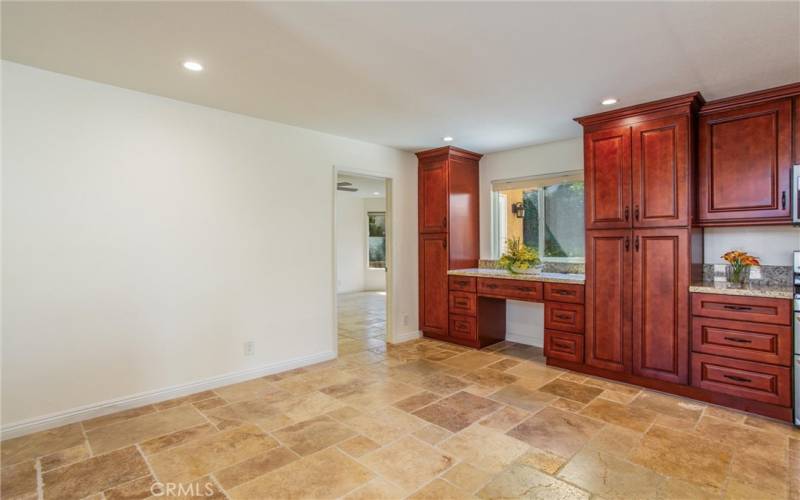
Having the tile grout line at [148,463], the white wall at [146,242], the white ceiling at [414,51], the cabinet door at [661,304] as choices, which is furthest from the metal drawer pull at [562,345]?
the tile grout line at [148,463]

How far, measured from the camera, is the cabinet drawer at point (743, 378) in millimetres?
2825

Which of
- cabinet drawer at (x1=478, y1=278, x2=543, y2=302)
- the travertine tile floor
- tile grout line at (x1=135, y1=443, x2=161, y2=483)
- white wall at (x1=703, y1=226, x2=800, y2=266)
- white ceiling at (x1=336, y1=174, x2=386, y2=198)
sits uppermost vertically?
white ceiling at (x1=336, y1=174, x2=386, y2=198)

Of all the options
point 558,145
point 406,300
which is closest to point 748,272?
point 558,145

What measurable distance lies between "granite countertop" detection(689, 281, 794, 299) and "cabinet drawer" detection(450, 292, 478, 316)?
2171mm

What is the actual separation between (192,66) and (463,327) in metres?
3.79

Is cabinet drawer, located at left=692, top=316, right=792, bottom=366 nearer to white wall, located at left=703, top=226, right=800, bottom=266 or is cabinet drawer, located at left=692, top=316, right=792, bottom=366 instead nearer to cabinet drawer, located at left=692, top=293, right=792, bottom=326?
cabinet drawer, located at left=692, top=293, right=792, bottom=326

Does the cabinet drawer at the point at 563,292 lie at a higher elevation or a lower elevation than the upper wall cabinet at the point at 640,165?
lower

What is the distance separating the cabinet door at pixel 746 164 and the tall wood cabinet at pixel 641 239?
20cm

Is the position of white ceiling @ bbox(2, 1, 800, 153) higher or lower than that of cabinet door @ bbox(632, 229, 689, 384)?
higher

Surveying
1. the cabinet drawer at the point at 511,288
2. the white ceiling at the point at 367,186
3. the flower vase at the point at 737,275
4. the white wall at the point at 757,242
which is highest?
the white ceiling at the point at 367,186

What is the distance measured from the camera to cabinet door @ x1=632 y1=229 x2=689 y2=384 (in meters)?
3.27

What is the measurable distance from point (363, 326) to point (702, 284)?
4213mm

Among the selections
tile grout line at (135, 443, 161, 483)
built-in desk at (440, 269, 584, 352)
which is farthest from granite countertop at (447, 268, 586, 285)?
tile grout line at (135, 443, 161, 483)

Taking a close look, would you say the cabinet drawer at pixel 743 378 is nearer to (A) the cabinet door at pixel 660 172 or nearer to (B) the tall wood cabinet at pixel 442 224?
(A) the cabinet door at pixel 660 172
